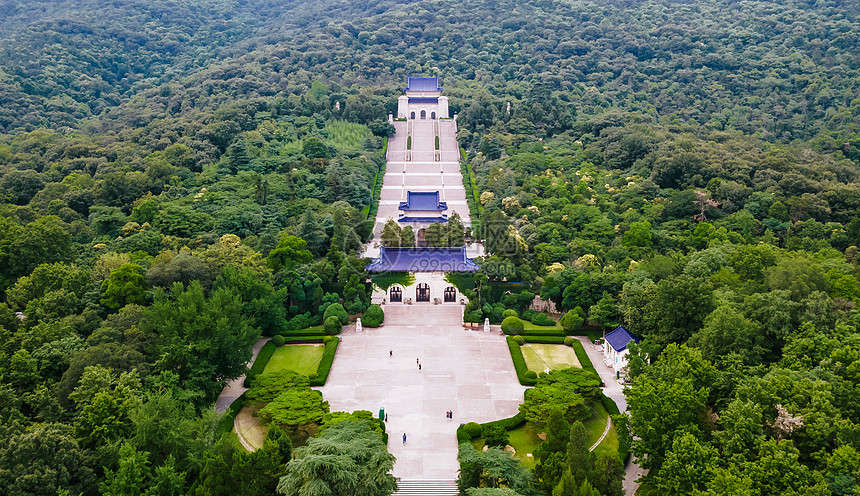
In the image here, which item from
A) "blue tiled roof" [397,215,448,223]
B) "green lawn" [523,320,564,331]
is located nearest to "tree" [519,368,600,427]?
"green lawn" [523,320,564,331]

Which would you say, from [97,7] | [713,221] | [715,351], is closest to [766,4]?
[713,221]

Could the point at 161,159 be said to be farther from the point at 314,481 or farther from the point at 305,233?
the point at 314,481

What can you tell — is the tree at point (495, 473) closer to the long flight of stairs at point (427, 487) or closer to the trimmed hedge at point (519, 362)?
the long flight of stairs at point (427, 487)

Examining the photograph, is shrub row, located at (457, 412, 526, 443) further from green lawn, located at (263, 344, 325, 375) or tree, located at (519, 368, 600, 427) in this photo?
green lawn, located at (263, 344, 325, 375)

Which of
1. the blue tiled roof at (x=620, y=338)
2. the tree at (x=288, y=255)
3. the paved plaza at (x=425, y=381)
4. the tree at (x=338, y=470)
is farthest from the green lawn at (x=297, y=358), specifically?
the blue tiled roof at (x=620, y=338)

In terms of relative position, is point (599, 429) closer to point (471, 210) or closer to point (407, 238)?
point (407, 238)

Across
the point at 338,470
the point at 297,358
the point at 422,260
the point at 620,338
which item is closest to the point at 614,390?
the point at 620,338
